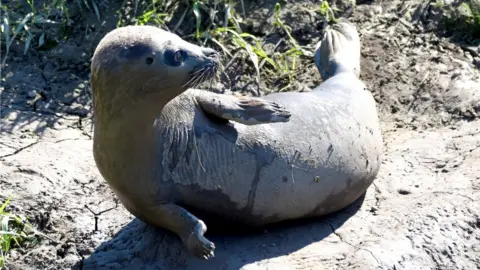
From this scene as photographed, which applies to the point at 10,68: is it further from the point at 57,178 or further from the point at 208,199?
the point at 208,199

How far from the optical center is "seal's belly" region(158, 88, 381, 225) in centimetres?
445

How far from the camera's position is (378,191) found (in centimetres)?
512

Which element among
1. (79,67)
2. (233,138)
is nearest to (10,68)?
(79,67)

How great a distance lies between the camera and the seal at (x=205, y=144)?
13.4 ft

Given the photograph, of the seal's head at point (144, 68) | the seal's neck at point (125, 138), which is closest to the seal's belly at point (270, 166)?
the seal's neck at point (125, 138)

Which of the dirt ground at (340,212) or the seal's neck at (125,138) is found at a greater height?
the seal's neck at (125,138)

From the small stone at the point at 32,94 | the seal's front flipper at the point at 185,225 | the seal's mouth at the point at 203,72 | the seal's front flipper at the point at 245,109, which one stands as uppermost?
the seal's mouth at the point at 203,72

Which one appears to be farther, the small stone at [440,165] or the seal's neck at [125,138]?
the small stone at [440,165]

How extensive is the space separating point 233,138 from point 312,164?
44 centimetres

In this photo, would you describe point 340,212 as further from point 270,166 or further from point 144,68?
point 144,68

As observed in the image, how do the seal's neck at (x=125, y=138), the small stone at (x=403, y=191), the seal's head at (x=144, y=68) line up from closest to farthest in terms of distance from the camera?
the seal's head at (x=144, y=68)
the seal's neck at (x=125, y=138)
the small stone at (x=403, y=191)

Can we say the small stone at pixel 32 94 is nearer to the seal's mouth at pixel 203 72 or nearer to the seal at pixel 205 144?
the seal at pixel 205 144

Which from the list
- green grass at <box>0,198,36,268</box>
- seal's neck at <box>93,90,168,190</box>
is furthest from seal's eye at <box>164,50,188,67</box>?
green grass at <box>0,198,36,268</box>

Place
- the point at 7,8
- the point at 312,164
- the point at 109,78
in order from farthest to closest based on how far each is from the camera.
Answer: the point at 7,8, the point at 312,164, the point at 109,78
